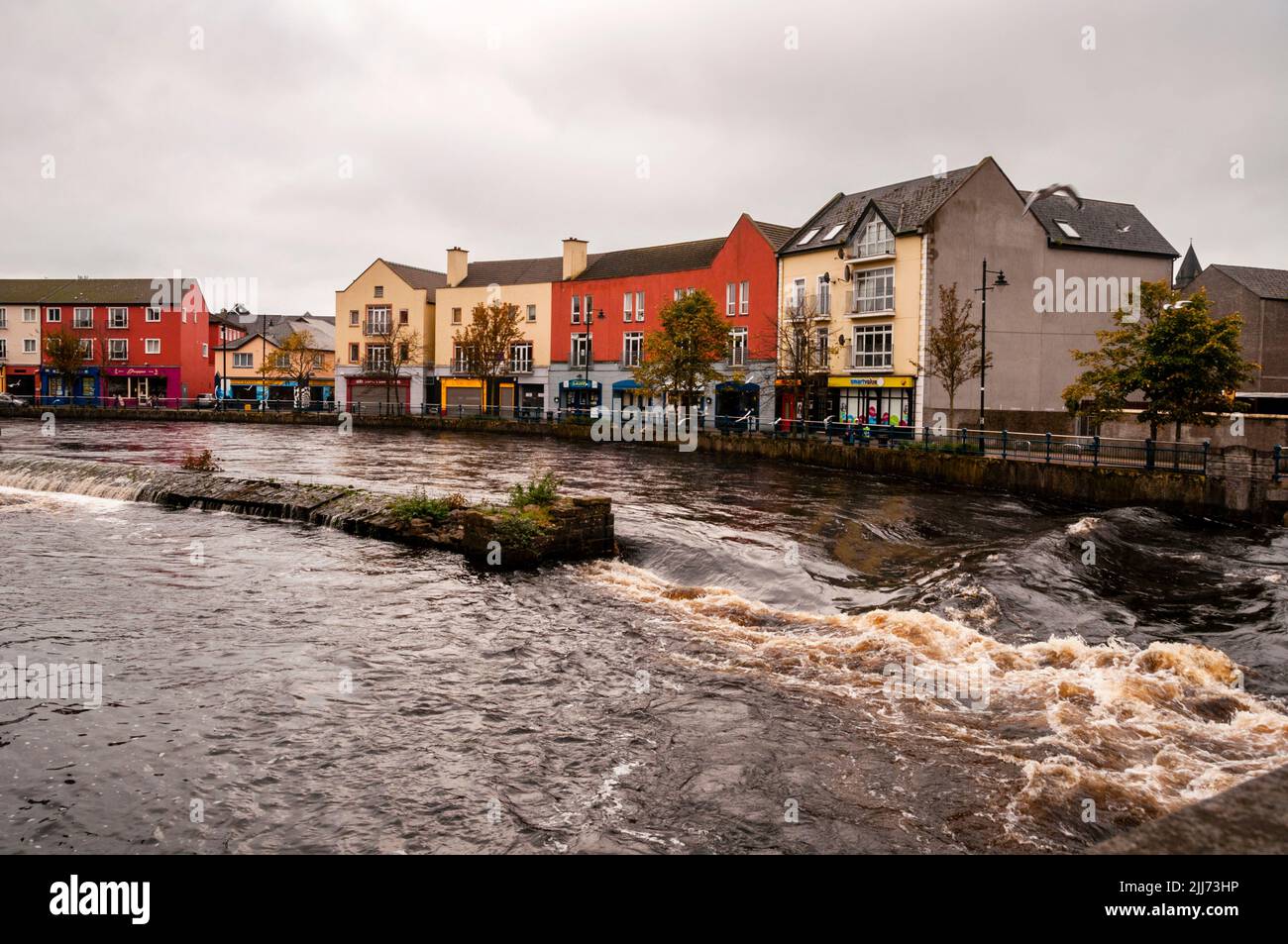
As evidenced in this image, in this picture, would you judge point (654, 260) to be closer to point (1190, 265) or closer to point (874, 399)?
point (874, 399)

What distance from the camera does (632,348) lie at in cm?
6425

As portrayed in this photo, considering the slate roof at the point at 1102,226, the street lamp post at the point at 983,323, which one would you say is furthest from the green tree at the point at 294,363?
the slate roof at the point at 1102,226

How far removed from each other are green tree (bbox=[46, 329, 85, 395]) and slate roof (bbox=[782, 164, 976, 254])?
200 ft

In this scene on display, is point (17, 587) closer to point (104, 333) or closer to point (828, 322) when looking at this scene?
point (828, 322)

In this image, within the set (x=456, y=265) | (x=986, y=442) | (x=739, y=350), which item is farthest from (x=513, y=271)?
(x=986, y=442)

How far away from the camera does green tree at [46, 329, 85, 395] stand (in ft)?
242

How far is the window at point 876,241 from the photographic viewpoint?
46.9 metres

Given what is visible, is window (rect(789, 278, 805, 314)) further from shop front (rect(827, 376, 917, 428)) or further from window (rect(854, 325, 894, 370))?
shop front (rect(827, 376, 917, 428))

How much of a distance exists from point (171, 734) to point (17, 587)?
698 cm

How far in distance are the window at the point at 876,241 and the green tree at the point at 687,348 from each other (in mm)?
8830

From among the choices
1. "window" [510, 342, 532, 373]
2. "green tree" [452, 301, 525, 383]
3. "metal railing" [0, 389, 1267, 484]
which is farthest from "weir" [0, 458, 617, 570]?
"window" [510, 342, 532, 373]

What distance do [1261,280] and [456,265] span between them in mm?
60612

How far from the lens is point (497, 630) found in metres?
10.9
